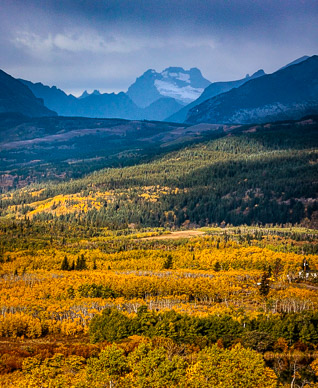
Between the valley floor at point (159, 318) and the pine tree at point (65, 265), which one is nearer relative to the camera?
the valley floor at point (159, 318)

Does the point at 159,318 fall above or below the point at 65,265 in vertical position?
below

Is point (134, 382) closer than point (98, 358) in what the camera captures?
→ Yes

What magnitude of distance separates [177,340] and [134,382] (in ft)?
98.2

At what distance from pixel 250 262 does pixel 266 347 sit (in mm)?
77396

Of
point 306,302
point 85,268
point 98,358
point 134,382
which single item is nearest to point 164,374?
point 134,382

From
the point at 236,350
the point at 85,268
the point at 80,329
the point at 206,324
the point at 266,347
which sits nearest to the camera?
the point at 236,350

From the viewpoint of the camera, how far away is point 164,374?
266 ft

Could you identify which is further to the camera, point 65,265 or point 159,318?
point 65,265

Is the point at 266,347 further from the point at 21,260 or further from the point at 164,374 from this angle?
the point at 21,260

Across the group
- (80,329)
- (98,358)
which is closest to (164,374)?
(98,358)

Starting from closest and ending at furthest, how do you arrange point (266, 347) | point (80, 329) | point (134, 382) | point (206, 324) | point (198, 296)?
point (134, 382)
point (266, 347)
point (206, 324)
point (80, 329)
point (198, 296)

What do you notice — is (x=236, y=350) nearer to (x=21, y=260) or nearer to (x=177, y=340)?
(x=177, y=340)

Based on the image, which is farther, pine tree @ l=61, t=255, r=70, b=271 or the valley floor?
pine tree @ l=61, t=255, r=70, b=271

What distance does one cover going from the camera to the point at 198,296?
479 feet
